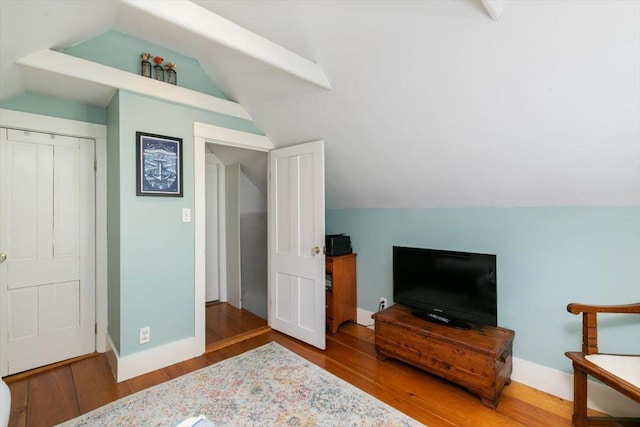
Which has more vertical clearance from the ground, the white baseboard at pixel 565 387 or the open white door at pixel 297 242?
the open white door at pixel 297 242

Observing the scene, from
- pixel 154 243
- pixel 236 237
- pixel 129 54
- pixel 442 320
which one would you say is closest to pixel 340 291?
pixel 442 320

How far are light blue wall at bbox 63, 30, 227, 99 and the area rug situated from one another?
2371 mm

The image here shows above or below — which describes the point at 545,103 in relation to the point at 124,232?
above

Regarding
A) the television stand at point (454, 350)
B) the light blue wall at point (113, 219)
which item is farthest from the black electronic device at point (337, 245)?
the light blue wall at point (113, 219)

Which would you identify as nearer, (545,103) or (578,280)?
(545,103)

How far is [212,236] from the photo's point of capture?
3.88 meters

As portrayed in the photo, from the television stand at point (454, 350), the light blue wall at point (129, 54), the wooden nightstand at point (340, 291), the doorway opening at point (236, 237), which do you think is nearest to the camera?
the television stand at point (454, 350)

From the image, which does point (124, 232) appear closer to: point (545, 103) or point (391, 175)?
point (391, 175)

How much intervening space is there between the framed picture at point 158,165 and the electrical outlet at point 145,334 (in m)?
1.05

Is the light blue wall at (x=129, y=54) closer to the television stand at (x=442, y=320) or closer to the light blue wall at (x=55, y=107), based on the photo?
the light blue wall at (x=55, y=107)

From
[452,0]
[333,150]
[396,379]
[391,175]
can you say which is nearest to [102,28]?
[333,150]

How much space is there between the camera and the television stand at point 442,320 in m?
→ 2.18

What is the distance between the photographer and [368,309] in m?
3.13

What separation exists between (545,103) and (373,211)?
71.4 inches
